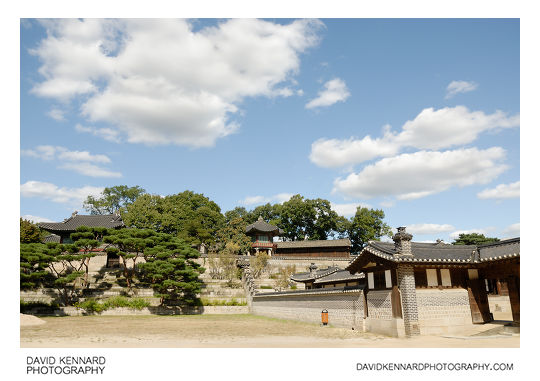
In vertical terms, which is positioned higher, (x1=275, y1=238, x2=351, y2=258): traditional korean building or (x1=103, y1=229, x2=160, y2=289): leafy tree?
(x1=103, y1=229, x2=160, y2=289): leafy tree

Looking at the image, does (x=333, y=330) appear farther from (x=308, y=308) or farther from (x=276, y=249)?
(x=276, y=249)

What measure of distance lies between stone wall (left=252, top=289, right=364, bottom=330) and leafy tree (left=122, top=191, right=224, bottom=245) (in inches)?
898

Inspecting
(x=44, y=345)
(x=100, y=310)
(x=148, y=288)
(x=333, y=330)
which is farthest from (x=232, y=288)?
(x=44, y=345)

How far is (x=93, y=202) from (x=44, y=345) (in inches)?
2652

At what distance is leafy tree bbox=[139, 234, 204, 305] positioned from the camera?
98.4 feet

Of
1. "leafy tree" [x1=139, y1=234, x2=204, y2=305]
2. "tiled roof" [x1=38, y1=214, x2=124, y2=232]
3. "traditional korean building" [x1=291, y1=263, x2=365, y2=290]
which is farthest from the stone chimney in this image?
"tiled roof" [x1=38, y1=214, x2=124, y2=232]

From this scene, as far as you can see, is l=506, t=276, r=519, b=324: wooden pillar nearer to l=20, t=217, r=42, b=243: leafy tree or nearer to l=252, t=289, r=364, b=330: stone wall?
l=252, t=289, r=364, b=330: stone wall

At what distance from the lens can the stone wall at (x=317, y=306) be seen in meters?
18.9

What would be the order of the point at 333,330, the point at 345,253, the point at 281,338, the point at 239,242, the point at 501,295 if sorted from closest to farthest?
the point at 281,338 → the point at 333,330 → the point at 501,295 → the point at 239,242 → the point at 345,253

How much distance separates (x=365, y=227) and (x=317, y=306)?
4413 centimetres

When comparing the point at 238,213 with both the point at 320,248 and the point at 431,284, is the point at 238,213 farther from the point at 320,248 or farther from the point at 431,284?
the point at 431,284

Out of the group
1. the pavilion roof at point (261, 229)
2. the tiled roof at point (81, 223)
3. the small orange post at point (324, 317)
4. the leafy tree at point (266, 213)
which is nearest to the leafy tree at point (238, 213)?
the leafy tree at point (266, 213)

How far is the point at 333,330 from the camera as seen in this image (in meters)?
18.9

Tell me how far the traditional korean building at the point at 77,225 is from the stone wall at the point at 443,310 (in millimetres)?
36755
